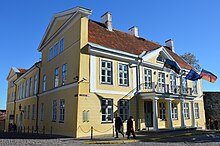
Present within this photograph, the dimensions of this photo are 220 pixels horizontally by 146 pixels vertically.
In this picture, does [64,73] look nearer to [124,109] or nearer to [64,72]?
[64,72]

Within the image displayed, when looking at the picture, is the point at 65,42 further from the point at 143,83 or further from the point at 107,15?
the point at 143,83

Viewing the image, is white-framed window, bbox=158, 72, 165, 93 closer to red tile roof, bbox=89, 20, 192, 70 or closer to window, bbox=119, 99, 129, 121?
red tile roof, bbox=89, 20, 192, 70

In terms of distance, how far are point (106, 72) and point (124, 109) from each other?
350 cm

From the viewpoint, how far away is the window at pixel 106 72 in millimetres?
17781

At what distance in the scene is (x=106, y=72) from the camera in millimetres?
18031

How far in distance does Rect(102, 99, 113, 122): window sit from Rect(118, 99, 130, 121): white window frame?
907mm

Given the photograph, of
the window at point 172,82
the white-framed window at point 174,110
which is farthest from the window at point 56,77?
the white-framed window at point 174,110

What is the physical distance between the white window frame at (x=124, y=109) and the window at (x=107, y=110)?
907 millimetres

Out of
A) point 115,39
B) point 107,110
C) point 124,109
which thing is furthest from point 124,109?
point 115,39

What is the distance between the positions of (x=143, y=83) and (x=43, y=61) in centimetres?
1220

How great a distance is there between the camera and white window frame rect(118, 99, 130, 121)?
60.3ft

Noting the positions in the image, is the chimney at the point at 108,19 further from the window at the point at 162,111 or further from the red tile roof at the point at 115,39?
the window at the point at 162,111

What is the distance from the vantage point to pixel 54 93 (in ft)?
68.1

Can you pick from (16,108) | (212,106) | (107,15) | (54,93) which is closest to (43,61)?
(54,93)
